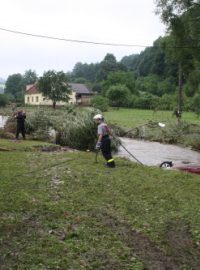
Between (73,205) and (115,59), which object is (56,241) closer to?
(73,205)

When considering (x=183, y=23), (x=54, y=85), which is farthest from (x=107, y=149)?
(x=54, y=85)

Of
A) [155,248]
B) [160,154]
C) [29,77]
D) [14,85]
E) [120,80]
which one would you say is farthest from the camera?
[29,77]

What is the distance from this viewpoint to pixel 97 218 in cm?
905

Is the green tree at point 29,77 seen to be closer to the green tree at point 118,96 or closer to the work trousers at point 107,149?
the green tree at point 118,96

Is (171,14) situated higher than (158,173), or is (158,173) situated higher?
(171,14)

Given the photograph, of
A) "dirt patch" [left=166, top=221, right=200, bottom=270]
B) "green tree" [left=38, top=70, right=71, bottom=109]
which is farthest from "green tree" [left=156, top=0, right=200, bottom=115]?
→ "green tree" [left=38, top=70, right=71, bottom=109]

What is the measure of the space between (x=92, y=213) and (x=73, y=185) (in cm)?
280

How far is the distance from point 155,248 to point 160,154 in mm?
18798

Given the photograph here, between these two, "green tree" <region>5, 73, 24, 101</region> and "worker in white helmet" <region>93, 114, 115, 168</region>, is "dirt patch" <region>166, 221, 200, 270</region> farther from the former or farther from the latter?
"green tree" <region>5, 73, 24, 101</region>

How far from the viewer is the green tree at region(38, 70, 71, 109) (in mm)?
77438

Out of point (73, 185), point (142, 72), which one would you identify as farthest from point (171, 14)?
point (142, 72)

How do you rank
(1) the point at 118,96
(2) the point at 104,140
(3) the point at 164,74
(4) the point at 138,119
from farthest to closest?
(3) the point at 164,74 → (1) the point at 118,96 → (4) the point at 138,119 → (2) the point at 104,140

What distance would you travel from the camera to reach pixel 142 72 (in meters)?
129

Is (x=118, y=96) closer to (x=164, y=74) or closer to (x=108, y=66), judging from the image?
(x=164, y=74)
